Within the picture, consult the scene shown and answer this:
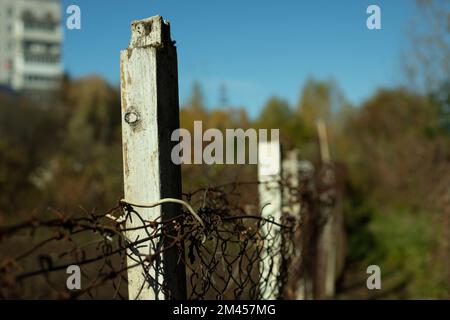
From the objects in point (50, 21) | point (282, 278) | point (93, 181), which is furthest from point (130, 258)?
point (50, 21)

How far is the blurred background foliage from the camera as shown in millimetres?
7911

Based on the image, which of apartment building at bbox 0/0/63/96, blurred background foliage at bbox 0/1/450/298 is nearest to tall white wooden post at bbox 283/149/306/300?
blurred background foliage at bbox 0/1/450/298

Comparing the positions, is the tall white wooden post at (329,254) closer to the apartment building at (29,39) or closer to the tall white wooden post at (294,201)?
the tall white wooden post at (294,201)

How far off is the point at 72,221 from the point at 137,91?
504mm

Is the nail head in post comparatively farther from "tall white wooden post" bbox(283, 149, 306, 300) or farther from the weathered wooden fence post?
"tall white wooden post" bbox(283, 149, 306, 300)

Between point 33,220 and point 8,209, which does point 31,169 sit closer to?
point 8,209

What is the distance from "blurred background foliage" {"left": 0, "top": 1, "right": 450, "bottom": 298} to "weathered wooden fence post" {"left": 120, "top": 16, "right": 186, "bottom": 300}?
7.18 ft

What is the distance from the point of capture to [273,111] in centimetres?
2884

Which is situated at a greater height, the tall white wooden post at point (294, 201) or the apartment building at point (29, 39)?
the apartment building at point (29, 39)

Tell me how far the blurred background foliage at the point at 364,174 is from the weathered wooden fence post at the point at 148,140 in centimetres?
219

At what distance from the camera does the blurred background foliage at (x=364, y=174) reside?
7911 millimetres

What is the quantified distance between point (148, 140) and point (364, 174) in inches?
611

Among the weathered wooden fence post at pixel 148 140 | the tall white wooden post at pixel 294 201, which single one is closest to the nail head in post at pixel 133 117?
the weathered wooden fence post at pixel 148 140

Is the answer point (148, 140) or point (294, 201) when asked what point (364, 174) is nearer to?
point (294, 201)
